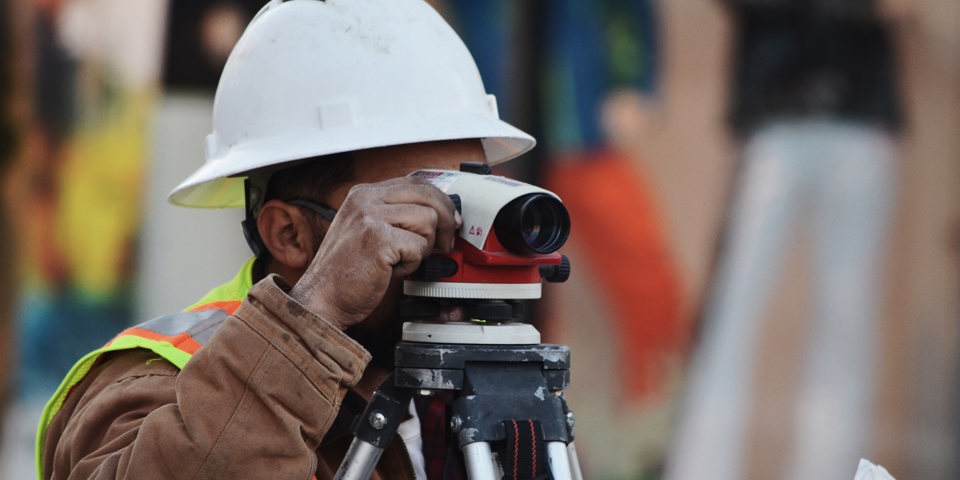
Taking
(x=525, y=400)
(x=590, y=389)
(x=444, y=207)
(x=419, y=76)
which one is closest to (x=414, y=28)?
(x=419, y=76)

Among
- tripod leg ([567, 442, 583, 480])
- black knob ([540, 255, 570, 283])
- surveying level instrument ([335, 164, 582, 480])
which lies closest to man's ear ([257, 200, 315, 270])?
surveying level instrument ([335, 164, 582, 480])

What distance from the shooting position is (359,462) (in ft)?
6.37

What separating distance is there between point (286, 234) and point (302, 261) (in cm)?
7

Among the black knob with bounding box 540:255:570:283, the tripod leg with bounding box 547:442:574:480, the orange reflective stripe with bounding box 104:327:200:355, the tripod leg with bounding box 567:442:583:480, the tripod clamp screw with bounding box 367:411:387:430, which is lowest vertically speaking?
the tripod leg with bounding box 567:442:583:480

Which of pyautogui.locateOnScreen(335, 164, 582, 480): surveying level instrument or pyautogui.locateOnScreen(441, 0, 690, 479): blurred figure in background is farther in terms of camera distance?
pyautogui.locateOnScreen(441, 0, 690, 479): blurred figure in background

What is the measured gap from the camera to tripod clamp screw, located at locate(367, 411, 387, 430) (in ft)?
6.43

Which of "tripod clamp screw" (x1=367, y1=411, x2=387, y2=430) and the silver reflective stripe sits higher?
the silver reflective stripe

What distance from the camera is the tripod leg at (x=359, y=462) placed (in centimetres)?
193

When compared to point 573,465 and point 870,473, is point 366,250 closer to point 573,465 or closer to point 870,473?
point 573,465

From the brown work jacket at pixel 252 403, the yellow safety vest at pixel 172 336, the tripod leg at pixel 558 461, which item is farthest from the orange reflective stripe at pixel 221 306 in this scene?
the tripod leg at pixel 558 461

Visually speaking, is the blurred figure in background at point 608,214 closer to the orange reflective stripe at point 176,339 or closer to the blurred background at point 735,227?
the blurred background at point 735,227

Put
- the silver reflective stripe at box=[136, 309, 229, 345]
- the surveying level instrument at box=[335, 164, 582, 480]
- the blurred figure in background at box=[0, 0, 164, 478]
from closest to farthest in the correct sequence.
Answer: the surveying level instrument at box=[335, 164, 582, 480] → the silver reflective stripe at box=[136, 309, 229, 345] → the blurred figure in background at box=[0, 0, 164, 478]

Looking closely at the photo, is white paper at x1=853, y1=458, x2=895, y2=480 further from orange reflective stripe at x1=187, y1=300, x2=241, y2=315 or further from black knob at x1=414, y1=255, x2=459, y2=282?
orange reflective stripe at x1=187, y1=300, x2=241, y2=315

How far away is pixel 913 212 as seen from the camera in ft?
19.2
